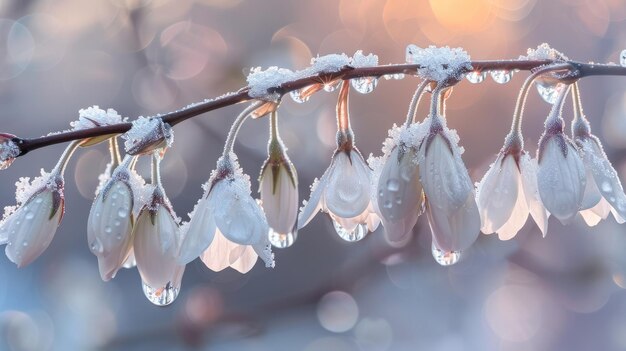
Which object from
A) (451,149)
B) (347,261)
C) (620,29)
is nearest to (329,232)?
(347,261)

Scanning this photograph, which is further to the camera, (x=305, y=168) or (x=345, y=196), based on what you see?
(x=305, y=168)

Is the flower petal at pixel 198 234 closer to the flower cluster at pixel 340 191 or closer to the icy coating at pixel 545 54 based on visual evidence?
the flower cluster at pixel 340 191

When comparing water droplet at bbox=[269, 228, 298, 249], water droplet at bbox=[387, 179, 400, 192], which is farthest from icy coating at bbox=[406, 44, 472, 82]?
water droplet at bbox=[269, 228, 298, 249]

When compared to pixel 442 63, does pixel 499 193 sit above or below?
below

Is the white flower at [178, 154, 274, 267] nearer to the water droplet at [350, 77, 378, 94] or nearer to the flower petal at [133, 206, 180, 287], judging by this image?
the flower petal at [133, 206, 180, 287]

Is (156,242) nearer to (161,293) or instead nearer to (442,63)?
(161,293)

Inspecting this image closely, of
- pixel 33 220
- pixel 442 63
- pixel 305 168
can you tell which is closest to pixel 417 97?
pixel 442 63

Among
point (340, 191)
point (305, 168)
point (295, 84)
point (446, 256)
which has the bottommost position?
point (446, 256)
